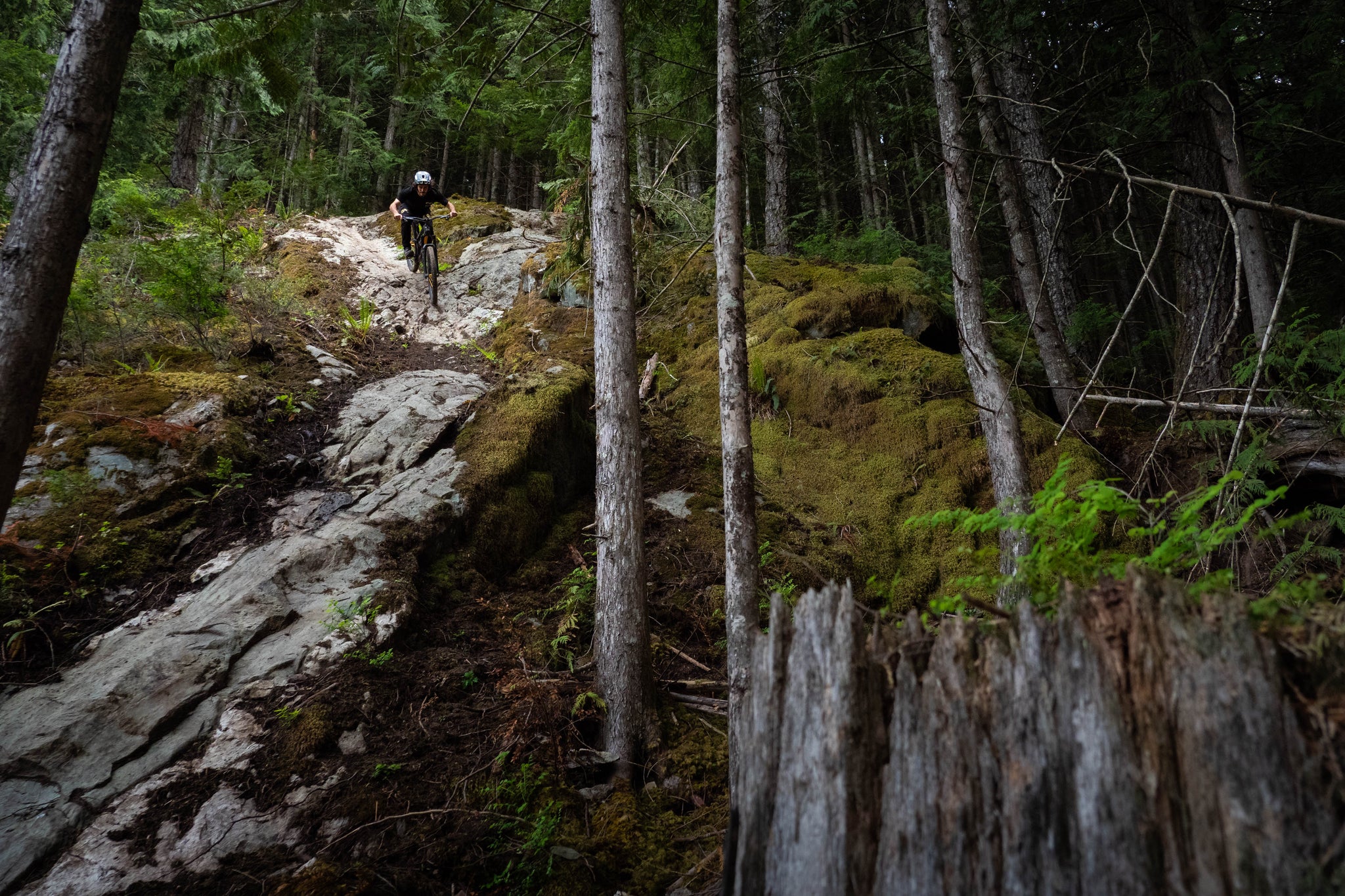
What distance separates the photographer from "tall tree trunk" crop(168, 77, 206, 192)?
13891mm

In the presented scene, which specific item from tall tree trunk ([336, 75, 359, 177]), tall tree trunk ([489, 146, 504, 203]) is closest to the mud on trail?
tall tree trunk ([336, 75, 359, 177])

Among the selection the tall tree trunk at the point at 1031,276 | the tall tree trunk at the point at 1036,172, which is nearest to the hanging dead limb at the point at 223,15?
the tall tree trunk at the point at 1031,276

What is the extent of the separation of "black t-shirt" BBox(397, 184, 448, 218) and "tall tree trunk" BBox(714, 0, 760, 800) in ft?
23.2

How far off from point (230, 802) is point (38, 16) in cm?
1641

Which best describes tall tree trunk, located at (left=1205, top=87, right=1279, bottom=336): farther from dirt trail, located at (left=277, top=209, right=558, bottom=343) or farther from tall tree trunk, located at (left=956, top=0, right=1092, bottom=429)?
dirt trail, located at (left=277, top=209, right=558, bottom=343)

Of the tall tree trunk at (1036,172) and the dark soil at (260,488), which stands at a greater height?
the tall tree trunk at (1036,172)

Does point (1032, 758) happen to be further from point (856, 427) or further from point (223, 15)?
point (223, 15)

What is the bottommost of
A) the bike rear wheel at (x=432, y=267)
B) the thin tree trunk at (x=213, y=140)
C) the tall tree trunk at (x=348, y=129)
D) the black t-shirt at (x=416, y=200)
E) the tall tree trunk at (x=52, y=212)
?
the tall tree trunk at (x=52, y=212)

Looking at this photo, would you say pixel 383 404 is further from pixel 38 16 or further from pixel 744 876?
pixel 38 16

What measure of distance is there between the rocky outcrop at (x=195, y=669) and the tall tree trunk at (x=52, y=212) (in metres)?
1.50

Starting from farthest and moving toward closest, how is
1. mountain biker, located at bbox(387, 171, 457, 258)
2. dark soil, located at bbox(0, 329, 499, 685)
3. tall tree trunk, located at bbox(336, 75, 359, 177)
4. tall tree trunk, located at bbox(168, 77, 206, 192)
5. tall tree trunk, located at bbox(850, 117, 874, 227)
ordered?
tall tree trunk, located at bbox(336, 75, 359, 177)
tall tree trunk, located at bbox(850, 117, 874, 227)
tall tree trunk, located at bbox(168, 77, 206, 192)
mountain biker, located at bbox(387, 171, 457, 258)
dark soil, located at bbox(0, 329, 499, 685)

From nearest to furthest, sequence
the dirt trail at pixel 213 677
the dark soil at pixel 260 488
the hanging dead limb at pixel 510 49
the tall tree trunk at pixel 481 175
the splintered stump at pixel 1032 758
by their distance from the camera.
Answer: the splintered stump at pixel 1032 758, the dirt trail at pixel 213 677, the dark soil at pixel 260 488, the hanging dead limb at pixel 510 49, the tall tree trunk at pixel 481 175

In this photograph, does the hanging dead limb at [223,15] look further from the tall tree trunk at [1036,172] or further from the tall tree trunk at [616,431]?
the tall tree trunk at [1036,172]

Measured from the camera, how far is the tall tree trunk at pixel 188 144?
1389 centimetres
